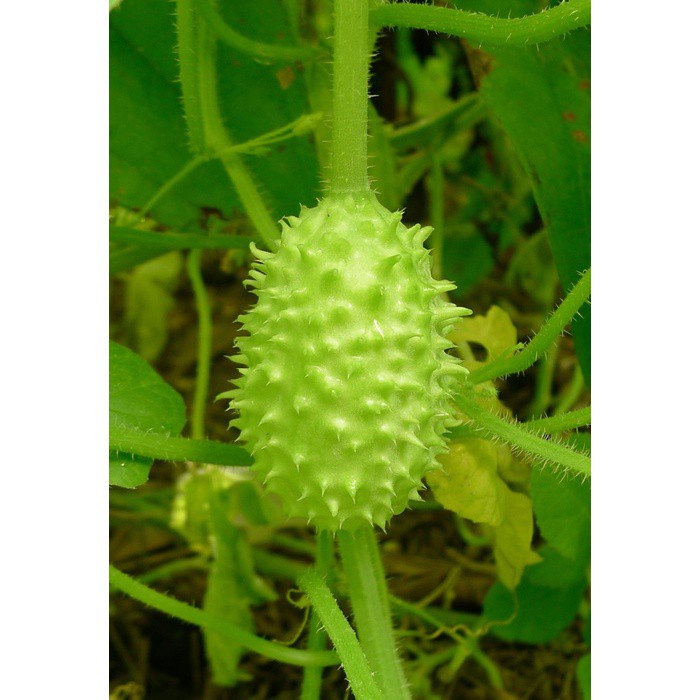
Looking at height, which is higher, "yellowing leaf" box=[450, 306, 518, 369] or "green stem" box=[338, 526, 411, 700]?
"yellowing leaf" box=[450, 306, 518, 369]

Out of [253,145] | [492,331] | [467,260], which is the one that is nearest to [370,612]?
[492,331]

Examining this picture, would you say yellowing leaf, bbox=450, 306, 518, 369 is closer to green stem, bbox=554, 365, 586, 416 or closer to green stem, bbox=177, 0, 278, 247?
green stem, bbox=177, 0, 278, 247

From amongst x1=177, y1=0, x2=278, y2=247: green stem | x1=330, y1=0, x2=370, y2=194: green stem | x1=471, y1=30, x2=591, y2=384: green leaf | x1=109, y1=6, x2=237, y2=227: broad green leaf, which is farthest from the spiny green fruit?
x1=109, y1=6, x2=237, y2=227: broad green leaf

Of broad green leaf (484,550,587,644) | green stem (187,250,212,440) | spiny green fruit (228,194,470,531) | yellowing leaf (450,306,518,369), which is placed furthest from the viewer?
green stem (187,250,212,440)

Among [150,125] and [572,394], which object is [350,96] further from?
[572,394]

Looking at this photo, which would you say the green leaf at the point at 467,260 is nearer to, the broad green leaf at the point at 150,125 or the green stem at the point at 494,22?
the broad green leaf at the point at 150,125

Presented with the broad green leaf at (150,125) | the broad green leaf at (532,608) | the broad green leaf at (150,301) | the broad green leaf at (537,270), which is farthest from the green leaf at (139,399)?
the broad green leaf at (537,270)

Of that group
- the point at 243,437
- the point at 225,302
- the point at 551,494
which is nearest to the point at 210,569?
the point at 225,302
